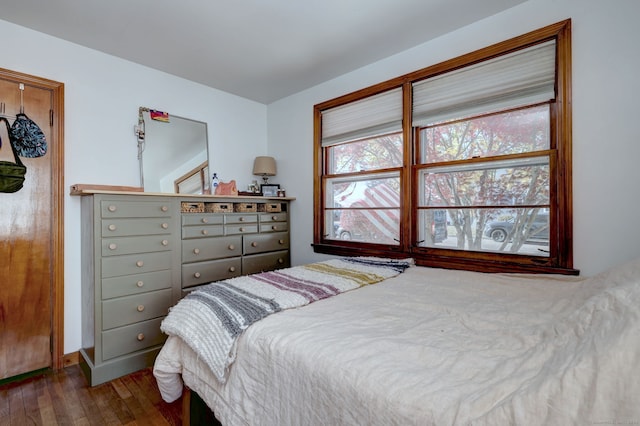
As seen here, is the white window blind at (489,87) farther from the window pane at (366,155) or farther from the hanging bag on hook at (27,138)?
the hanging bag on hook at (27,138)

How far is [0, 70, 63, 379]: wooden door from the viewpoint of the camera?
2.08 meters

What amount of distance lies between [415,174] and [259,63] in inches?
68.4

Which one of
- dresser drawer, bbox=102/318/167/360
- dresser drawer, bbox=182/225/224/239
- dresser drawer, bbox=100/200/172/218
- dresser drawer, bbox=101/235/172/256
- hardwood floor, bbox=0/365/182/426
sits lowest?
hardwood floor, bbox=0/365/182/426

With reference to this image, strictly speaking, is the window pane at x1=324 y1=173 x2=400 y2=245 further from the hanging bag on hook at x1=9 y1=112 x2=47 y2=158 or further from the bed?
the hanging bag on hook at x1=9 y1=112 x2=47 y2=158

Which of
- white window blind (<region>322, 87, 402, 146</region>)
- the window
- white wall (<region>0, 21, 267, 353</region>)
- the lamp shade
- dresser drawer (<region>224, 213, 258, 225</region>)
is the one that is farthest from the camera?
the lamp shade

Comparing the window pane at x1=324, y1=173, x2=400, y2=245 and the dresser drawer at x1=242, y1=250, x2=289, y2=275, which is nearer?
the window pane at x1=324, y1=173, x2=400, y2=245

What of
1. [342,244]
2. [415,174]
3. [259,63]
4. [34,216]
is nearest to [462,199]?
[415,174]

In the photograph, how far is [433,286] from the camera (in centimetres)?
165

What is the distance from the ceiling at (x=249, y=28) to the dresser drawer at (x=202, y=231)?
4.90 feet

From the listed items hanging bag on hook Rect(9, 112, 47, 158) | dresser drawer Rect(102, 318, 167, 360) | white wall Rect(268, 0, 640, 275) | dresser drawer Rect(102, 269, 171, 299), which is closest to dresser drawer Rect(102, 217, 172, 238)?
dresser drawer Rect(102, 269, 171, 299)

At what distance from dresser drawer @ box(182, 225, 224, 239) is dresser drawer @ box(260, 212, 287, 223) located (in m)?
0.49

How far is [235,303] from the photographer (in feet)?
4.24

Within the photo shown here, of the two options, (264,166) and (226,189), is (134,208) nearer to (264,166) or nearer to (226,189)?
(226,189)

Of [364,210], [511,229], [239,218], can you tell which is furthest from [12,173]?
[511,229]
